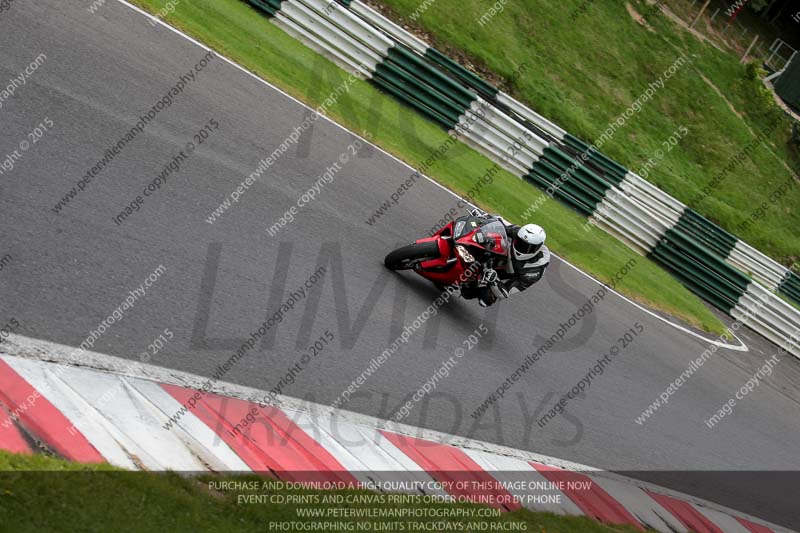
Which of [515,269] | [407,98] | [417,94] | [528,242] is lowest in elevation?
[515,269]

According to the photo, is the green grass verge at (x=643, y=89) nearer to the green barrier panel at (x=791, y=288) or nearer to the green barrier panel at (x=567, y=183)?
the green barrier panel at (x=791, y=288)

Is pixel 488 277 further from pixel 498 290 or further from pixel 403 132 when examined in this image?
pixel 403 132

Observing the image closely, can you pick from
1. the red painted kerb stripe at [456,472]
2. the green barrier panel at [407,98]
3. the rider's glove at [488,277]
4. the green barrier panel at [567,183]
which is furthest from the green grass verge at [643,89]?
the red painted kerb stripe at [456,472]

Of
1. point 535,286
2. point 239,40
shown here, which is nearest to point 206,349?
point 535,286

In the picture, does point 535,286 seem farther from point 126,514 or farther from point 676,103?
point 676,103

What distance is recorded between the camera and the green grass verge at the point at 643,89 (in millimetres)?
20609

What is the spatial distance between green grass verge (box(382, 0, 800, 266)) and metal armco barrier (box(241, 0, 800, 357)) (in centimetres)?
235

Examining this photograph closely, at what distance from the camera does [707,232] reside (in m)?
19.1

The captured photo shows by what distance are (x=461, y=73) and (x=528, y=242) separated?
840 centimetres

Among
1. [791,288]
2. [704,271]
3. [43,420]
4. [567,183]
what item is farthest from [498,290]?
[791,288]

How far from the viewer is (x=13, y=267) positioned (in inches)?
269

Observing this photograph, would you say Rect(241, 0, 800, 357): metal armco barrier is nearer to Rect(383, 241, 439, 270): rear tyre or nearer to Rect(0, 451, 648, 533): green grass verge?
Rect(383, 241, 439, 270): rear tyre

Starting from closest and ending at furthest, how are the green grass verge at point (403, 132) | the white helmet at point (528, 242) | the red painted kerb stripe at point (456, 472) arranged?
the red painted kerb stripe at point (456, 472)
the white helmet at point (528, 242)
the green grass verge at point (403, 132)

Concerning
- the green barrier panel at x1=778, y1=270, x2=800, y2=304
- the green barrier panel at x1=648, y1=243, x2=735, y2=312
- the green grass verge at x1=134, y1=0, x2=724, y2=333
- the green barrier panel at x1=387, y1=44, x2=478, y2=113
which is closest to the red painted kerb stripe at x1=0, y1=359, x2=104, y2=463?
the green grass verge at x1=134, y1=0, x2=724, y2=333
